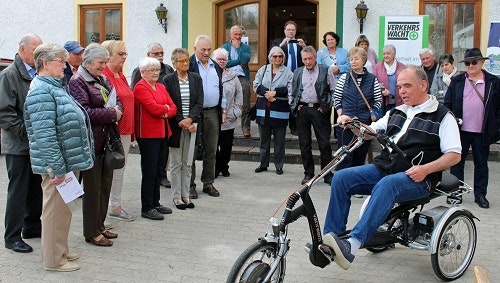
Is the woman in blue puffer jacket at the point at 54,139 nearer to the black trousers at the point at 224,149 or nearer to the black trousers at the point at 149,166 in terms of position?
the black trousers at the point at 149,166

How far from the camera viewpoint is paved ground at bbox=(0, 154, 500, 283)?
186 inches

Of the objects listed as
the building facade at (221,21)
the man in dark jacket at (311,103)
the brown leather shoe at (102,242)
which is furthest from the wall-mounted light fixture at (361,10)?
the brown leather shoe at (102,242)

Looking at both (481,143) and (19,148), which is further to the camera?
(481,143)

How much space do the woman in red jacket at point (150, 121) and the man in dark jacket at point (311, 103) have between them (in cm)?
238

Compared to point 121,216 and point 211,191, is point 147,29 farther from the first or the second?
point 121,216

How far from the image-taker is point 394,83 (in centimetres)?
855

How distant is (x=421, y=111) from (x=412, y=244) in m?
1.06

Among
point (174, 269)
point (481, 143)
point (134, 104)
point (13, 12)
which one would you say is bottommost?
point (174, 269)

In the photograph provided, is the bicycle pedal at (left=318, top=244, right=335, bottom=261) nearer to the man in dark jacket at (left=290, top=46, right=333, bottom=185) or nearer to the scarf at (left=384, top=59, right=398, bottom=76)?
the man in dark jacket at (left=290, top=46, right=333, bottom=185)

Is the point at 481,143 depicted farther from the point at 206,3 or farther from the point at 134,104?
the point at 206,3

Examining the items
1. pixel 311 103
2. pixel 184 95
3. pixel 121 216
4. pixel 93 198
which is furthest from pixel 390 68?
pixel 93 198

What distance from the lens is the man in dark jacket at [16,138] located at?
502 cm

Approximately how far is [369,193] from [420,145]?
0.56 metres

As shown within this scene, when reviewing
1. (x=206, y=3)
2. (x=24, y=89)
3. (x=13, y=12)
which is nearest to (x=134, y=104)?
(x=24, y=89)
